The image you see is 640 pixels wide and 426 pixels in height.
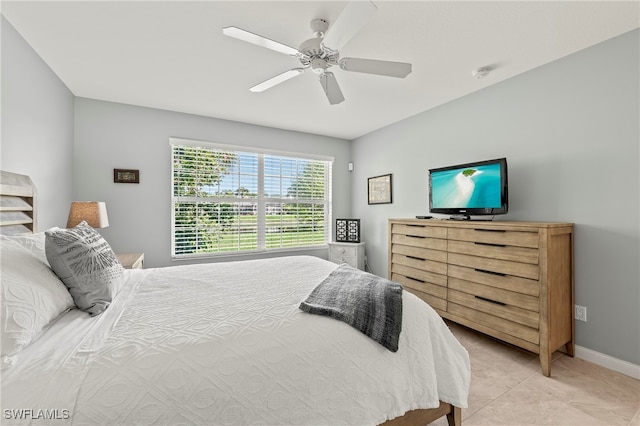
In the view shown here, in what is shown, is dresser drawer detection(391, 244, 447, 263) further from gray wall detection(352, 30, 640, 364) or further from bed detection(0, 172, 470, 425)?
bed detection(0, 172, 470, 425)

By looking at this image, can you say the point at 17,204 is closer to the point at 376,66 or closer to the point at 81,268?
the point at 81,268

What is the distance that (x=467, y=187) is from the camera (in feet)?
8.96

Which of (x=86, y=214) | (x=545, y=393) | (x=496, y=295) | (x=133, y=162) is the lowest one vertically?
(x=545, y=393)

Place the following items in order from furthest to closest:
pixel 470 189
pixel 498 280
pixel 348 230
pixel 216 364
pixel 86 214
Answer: pixel 348 230
pixel 470 189
pixel 86 214
pixel 498 280
pixel 216 364

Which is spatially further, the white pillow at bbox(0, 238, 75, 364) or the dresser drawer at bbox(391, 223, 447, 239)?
the dresser drawer at bbox(391, 223, 447, 239)

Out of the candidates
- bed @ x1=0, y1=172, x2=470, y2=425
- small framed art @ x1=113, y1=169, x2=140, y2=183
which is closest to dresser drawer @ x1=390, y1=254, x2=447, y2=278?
bed @ x1=0, y1=172, x2=470, y2=425

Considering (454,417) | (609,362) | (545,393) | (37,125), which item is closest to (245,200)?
(37,125)

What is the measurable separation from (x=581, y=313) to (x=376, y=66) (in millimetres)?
2508

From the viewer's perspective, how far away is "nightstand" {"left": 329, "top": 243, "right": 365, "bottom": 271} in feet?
13.8

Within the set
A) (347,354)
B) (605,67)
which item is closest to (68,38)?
(347,354)

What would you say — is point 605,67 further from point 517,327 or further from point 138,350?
point 138,350

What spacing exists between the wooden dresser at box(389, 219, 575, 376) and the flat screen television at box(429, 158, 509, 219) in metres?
0.25

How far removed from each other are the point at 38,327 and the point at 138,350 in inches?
15.6

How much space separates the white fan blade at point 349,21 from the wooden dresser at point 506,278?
1853mm
